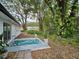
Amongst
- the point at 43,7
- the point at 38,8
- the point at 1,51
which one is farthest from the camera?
the point at 38,8

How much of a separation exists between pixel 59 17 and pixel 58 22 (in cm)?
57

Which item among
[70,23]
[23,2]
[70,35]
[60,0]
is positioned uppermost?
[23,2]

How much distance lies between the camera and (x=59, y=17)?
1673 centimetres

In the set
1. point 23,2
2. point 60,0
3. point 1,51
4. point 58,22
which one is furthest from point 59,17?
point 23,2

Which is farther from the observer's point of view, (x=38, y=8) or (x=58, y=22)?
(x=38, y=8)

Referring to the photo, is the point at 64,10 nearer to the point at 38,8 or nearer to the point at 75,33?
the point at 75,33

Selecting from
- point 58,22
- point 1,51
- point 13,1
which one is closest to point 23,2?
point 13,1

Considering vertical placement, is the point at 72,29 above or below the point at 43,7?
below

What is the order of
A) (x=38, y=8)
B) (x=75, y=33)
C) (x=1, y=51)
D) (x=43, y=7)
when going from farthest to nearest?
(x=38, y=8) → (x=43, y=7) → (x=75, y=33) → (x=1, y=51)

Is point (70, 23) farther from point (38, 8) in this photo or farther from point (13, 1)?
point (13, 1)

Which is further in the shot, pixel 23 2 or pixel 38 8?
pixel 23 2

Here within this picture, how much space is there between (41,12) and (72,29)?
13.1 meters

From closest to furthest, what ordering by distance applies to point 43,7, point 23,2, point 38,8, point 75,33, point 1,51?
point 1,51
point 75,33
point 43,7
point 38,8
point 23,2

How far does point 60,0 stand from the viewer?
16.3m
